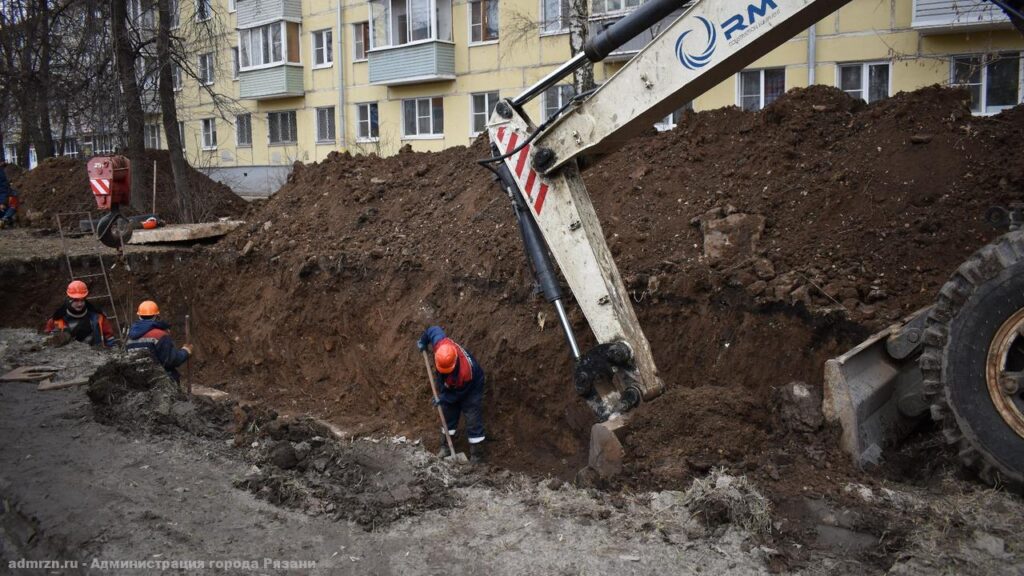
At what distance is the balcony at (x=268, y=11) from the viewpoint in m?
27.3

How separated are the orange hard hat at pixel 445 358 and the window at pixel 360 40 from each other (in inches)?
811

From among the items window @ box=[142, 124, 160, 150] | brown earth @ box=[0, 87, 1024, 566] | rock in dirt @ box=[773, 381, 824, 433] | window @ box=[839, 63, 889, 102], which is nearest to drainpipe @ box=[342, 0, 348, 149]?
window @ box=[142, 124, 160, 150]

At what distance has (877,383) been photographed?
5520 millimetres

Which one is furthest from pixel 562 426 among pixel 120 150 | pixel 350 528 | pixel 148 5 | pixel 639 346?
pixel 120 150

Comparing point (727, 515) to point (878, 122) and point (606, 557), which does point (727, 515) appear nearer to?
point (606, 557)

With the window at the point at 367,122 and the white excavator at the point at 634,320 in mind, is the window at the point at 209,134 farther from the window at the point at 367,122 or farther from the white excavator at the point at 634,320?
the white excavator at the point at 634,320

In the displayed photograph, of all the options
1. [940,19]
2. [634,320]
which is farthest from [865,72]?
[634,320]

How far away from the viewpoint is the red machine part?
458 inches

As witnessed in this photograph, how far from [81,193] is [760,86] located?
16.3 meters

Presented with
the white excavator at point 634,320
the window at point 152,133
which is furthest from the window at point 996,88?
the window at point 152,133

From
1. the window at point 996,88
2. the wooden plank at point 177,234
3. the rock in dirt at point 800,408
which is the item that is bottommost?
the rock in dirt at point 800,408

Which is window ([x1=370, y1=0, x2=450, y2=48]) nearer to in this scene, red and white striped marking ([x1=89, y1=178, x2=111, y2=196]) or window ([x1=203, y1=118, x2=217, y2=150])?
window ([x1=203, y1=118, x2=217, y2=150])

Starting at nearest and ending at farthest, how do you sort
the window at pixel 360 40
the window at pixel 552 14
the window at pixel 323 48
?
the window at pixel 552 14, the window at pixel 360 40, the window at pixel 323 48

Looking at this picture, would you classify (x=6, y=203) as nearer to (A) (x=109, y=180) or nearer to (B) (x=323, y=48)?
(A) (x=109, y=180)
